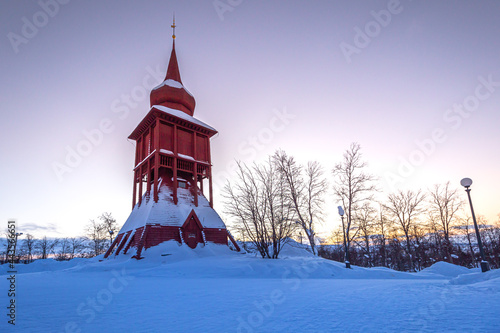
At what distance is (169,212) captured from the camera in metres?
21.2

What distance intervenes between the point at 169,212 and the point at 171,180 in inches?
152

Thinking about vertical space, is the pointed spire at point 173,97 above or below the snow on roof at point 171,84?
below

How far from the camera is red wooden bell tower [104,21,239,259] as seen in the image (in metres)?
20.3

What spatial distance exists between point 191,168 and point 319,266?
16684mm

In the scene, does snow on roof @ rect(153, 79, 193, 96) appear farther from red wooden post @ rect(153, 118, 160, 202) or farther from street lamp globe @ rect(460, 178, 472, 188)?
street lamp globe @ rect(460, 178, 472, 188)

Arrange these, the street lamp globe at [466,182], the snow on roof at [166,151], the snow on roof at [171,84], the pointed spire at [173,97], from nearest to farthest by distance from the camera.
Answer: the street lamp globe at [466,182] → the snow on roof at [166,151] → the pointed spire at [173,97] → the snow on roof at [171,84]

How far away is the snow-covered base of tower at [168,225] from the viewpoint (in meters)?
19.4

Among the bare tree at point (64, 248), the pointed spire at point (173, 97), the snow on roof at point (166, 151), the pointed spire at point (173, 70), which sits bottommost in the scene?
the bare tree at point (64, 248)

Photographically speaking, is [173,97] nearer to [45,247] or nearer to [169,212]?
[169,212]

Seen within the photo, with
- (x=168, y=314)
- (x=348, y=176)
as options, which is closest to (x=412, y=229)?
(x=348, y=176)

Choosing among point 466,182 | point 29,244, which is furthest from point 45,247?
point 466,182

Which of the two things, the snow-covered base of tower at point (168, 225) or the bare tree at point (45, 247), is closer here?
the snow-covered base of tower at point (168, 225)

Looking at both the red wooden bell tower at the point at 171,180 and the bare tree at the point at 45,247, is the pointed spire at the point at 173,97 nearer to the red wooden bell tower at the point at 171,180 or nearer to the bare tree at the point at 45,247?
the red wooden bell tower at the point at 171,180

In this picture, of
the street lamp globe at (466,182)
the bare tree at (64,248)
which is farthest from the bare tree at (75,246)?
the street lamp globe at (466,182)
